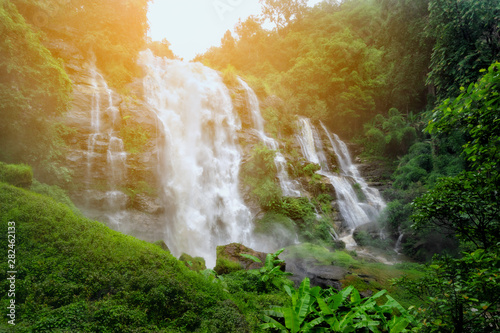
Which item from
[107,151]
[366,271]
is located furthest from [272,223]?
[107,151]

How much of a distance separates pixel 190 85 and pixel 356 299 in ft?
60.1

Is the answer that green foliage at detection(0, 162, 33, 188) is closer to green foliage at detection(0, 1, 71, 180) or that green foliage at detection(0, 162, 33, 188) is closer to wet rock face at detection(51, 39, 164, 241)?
green foliage at detection(0, 1, 71, 180)

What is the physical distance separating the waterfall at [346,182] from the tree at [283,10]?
1667cm

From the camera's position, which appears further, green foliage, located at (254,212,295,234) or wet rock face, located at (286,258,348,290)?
green foliage, located at (254,212,295,234)

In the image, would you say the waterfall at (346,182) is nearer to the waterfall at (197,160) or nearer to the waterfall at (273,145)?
the waterfall at (273,145)

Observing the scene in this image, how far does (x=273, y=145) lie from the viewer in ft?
58.1

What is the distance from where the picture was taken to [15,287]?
3.11 meters

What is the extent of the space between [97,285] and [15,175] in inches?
172

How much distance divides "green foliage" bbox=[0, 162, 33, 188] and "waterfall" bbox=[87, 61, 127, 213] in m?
5.00

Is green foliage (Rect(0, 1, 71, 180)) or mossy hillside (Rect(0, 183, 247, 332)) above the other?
green foliage (Rect(0, 1, 71, 180))

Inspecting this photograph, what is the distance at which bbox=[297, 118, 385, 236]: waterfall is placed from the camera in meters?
14.9

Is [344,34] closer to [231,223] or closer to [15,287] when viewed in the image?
[231,223]

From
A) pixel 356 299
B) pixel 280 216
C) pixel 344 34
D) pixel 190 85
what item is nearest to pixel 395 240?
pixel 280 216

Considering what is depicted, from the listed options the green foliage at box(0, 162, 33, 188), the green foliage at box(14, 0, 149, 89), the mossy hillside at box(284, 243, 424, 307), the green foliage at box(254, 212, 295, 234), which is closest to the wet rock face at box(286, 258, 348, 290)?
the mossy hillside at box(284, 243, 424, 307)
